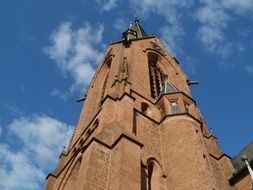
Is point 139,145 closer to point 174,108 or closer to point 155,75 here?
point 174,108

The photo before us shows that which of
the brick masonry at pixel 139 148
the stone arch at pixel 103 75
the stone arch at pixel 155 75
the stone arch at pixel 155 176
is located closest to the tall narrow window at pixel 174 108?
the brick masonry at pixel 139 148

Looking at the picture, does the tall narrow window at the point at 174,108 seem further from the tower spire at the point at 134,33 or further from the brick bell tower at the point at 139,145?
the tower spire at the point at 134,33

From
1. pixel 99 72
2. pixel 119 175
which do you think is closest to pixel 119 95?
pixel 119 175

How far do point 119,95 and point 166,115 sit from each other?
2.53m

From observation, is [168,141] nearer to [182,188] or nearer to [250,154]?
[182,188]

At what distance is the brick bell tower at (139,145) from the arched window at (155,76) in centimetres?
13

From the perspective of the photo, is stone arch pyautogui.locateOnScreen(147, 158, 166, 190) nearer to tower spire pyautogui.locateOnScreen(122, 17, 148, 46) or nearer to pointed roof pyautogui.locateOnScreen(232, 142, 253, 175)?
pointed roof pyautogui.locateOnScreen(232, 142, 253, 175)

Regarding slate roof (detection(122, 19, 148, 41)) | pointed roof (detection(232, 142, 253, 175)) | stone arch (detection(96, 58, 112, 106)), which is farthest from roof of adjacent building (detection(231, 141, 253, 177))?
slate roof (detection(122, 19, 148, 41))

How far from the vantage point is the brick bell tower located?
1297 cm

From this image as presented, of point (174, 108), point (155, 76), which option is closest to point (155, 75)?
point (155, 76)

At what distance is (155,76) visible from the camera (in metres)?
27.4

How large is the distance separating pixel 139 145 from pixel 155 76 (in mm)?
13929

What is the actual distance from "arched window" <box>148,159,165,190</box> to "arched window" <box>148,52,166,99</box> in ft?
26.2

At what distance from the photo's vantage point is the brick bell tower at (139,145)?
12969 millimetres
